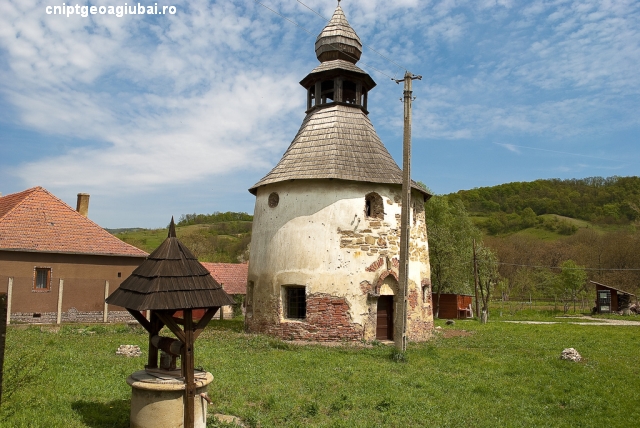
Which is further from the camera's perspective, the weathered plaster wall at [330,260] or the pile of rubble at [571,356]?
the weathered plaster wall at [330,260]

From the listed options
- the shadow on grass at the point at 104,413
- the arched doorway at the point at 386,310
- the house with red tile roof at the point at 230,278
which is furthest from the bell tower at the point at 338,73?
the house with red tile roof at the point at 230,278

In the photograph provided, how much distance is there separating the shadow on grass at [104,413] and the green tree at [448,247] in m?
24.8

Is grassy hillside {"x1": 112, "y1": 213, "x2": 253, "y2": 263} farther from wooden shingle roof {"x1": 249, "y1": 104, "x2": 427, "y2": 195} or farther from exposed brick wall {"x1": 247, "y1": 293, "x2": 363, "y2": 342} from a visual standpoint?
exposed brick wall {"x1": 247, "y1": 293, "x2": 363, "y2": 342}

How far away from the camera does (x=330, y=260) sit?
1459 cm

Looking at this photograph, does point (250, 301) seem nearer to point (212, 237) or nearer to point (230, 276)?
point (230, 276)

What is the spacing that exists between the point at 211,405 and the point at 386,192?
9.34 metres

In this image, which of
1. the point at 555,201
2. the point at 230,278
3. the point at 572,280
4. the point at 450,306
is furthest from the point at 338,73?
the point at 555,201

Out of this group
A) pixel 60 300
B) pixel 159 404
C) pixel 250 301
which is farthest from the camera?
pixel 60 300

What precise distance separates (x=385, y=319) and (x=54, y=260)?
536 inches

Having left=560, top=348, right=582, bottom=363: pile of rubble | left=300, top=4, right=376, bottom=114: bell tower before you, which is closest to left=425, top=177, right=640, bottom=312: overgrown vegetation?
left=300, top=4, right=376, bottom=114: bell tower

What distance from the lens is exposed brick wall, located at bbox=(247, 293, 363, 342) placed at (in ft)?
47.1

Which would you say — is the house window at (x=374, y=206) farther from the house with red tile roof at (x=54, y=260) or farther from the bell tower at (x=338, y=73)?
the house with red tile roof at (x=54, y=260)

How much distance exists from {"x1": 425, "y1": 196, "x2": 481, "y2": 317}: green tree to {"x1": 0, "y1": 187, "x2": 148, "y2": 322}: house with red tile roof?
17.8 meters

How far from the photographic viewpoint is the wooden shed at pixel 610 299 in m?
34.8
